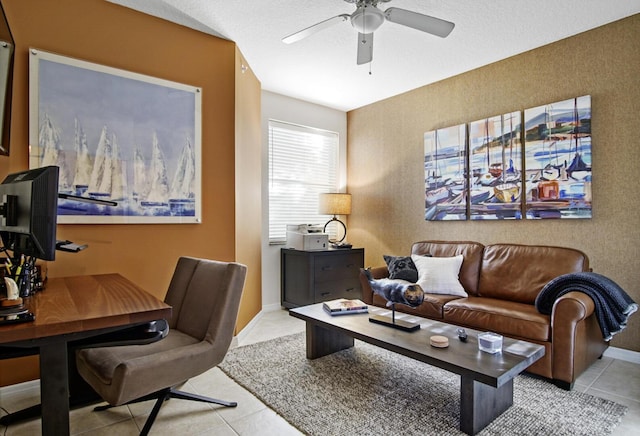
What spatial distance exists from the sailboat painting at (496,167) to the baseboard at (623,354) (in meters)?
1.28

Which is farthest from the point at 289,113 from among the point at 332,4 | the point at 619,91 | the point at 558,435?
the point at 558,435

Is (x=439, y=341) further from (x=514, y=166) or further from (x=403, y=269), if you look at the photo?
(x=514, y=166)

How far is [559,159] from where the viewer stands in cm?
319

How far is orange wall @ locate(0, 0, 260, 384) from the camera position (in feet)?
7.77

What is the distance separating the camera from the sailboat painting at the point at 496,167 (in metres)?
3.49

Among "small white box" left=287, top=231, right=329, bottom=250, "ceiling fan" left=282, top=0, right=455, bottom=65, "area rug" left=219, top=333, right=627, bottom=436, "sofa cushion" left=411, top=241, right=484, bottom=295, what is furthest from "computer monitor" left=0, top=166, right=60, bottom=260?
"sofa cushion" left=411, top=241, right=484, bottom=295

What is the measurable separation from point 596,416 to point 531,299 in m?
1.11

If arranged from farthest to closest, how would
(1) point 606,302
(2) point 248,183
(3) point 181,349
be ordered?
(2) point 248,183 < (1) point 606,302 < (3) point 181,349

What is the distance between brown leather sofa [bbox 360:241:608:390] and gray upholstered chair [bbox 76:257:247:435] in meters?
1.87

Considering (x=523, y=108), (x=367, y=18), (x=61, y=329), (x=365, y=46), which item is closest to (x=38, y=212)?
(x=61, y=329)

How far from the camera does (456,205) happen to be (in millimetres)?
3955

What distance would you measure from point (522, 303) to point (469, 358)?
1.47 meters

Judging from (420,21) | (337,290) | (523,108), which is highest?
(420,21)

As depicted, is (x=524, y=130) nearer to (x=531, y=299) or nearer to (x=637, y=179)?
(x=637, y=179)
